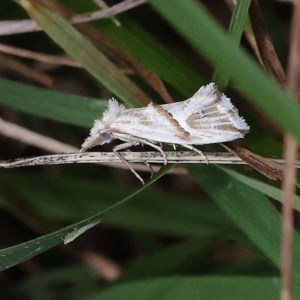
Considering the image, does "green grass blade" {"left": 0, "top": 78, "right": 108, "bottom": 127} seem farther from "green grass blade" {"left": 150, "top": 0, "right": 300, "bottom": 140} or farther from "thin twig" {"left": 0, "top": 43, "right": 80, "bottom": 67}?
"green grass blade" {"left": 150, "top": 0, "right": 300, "bottom": 140}

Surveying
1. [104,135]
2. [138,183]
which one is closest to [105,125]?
[104,135]

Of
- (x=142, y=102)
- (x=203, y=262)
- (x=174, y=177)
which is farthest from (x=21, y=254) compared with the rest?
(x=174, y=177)

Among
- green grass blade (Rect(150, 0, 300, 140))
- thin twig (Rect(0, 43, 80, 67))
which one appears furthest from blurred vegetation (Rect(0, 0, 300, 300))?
thin twig (Rect(0, 43, 80, 67))

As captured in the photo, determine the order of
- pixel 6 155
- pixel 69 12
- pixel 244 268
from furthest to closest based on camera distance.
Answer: pixel 6 155 → pixel 244 268 → pixel 69 12

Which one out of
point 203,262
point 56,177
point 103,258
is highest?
point 56,177

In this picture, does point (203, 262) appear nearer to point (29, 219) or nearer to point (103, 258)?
point (103, 258)

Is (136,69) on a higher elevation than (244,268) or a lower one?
higher
